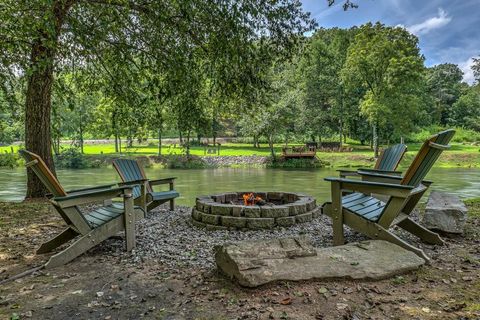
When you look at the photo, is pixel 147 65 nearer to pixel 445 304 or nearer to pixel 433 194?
pixel 433 194

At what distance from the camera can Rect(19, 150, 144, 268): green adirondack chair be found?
3023 millimetres

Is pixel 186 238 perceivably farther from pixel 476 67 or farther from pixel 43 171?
pixel 476 67

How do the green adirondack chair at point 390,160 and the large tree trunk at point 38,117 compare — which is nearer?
the green adirondack chair at point 390,160

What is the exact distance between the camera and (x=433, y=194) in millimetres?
4703

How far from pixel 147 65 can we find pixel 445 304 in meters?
6.49

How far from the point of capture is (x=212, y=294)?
2.52m

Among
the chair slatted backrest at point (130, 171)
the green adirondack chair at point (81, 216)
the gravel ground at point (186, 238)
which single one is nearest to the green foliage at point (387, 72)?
the gravel ground at point (186, 238)

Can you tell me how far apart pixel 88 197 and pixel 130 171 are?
2136 millimetres

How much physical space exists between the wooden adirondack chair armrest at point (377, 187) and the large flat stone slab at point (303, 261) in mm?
477

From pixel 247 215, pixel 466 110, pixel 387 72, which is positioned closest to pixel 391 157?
pixel 247 215

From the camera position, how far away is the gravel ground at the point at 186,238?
3369mm

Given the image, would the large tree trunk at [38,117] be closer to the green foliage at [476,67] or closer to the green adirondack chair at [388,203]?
the green adirondack chair at [388,203]

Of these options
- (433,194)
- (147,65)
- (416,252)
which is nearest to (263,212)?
(416,252)

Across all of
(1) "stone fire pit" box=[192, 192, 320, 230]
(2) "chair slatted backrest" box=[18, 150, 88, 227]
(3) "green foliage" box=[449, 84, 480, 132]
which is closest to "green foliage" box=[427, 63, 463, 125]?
(3) "green foliage" box=[449, 84, 480, 132]
